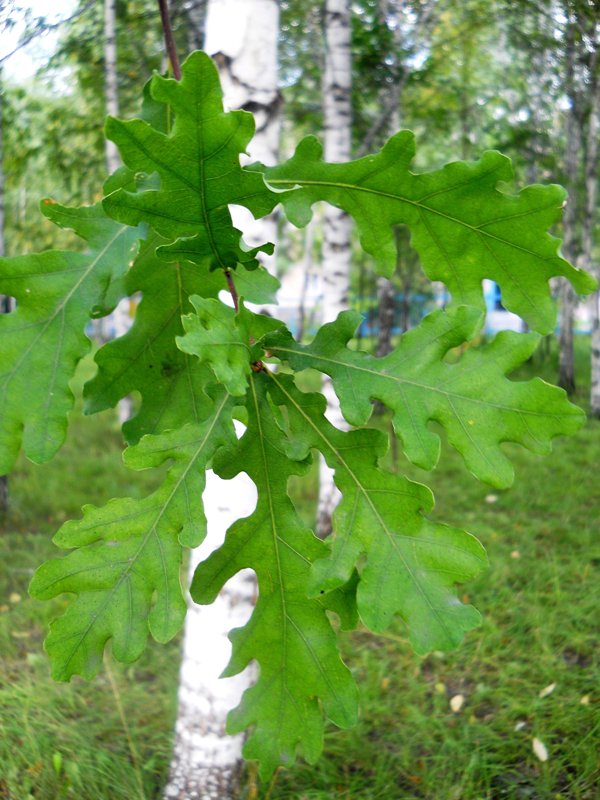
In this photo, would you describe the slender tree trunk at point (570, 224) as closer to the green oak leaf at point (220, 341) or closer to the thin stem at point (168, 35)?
the thin stem at point (168, 35)

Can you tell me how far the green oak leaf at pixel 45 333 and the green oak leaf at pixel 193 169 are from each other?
197mm

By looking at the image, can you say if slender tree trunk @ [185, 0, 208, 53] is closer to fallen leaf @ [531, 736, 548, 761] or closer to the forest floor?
the forest floor

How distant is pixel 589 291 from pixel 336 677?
0.71m

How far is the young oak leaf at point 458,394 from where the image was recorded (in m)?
1.01

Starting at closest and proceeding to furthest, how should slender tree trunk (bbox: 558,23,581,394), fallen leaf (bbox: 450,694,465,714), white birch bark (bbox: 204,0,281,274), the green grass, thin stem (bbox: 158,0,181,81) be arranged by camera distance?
thin stem (bbox: 158,0,181,81) → white birch bark (bbox: 204,0,281,274) → the green grass → fallen leaf (bbox: 450,694,465,714) → slender tree trunk (bbox: 558,23,581,394)

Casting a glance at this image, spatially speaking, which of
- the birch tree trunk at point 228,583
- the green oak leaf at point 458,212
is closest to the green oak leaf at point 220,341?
the green oak leaf at point 458,212

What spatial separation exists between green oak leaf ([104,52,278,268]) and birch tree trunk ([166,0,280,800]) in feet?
3.34

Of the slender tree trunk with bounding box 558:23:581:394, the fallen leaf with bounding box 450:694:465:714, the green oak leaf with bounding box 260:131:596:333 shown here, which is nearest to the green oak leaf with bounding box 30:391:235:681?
the green oak leaf with bounding box 260:131:596:333

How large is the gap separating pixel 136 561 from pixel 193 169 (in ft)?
1.75

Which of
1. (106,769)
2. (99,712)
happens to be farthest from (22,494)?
(106,769)

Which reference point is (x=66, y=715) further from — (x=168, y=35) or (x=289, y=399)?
(x=168, y=35)

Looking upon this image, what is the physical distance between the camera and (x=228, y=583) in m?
2.14

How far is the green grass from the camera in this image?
92.9 inches

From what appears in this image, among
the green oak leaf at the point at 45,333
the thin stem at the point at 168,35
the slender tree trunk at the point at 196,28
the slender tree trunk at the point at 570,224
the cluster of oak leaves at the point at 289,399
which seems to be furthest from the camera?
the slender tree trunk at the point at 570,224
